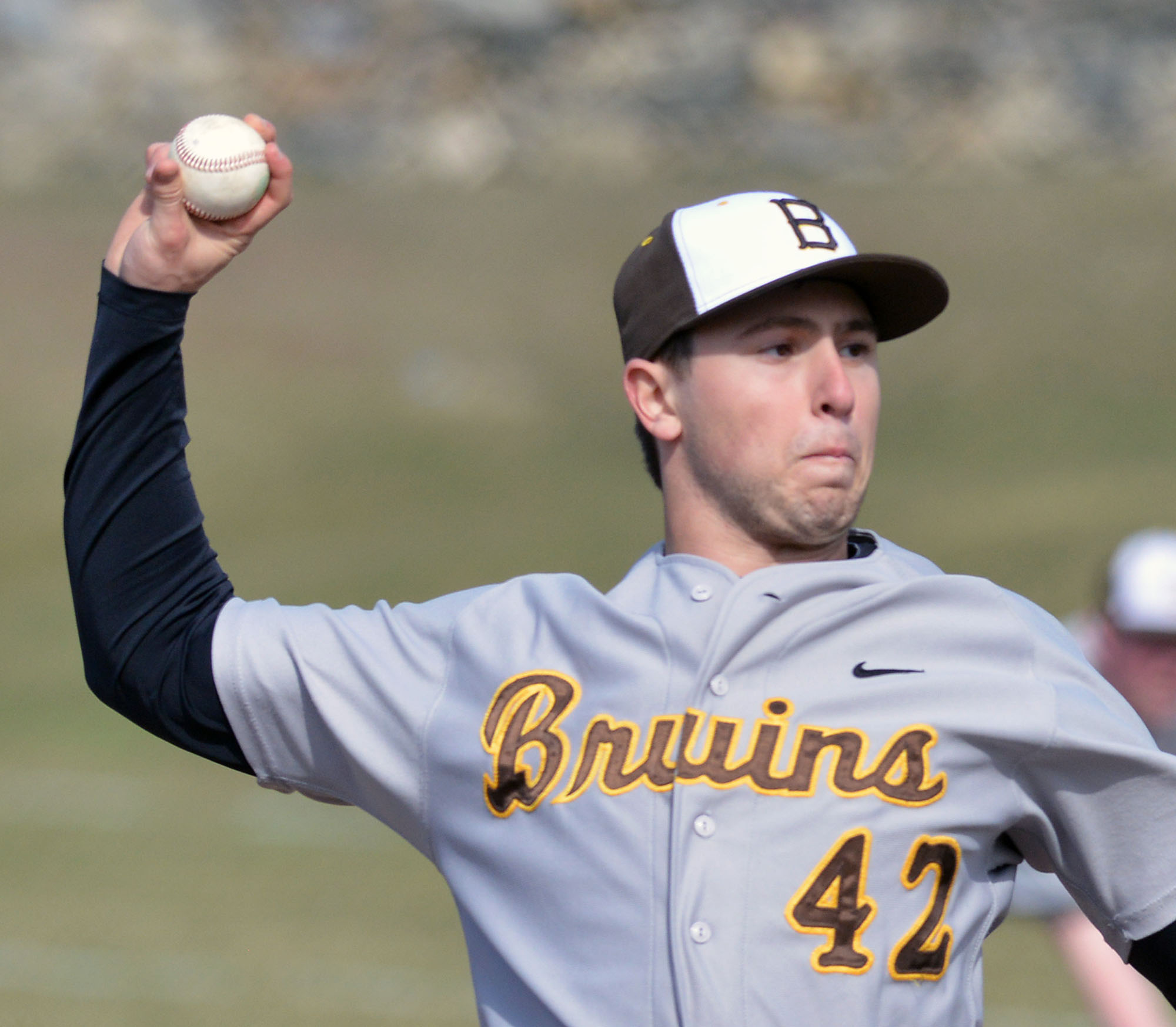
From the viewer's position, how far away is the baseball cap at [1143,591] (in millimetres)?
3996

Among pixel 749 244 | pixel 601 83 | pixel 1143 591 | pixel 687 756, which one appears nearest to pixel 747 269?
pixel 749 244

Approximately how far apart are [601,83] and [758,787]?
21.2 m

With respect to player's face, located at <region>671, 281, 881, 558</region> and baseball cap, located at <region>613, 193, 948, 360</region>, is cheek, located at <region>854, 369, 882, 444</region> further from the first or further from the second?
baseball cap, located at <region>613, 193, 948, 360</region>

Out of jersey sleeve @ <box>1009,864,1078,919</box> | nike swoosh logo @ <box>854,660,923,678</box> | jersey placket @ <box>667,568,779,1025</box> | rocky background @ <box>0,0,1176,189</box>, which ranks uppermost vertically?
rocky background @ <box>0,0,1176,189</box>

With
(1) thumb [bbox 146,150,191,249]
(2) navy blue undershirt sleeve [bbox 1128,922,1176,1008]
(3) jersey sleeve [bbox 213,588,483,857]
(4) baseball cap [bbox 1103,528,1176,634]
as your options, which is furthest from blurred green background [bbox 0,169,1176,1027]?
(1) thumb [bbox 146,150,191,249]

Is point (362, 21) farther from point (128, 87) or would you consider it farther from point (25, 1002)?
point (25, 1002)

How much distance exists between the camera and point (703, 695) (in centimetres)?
218

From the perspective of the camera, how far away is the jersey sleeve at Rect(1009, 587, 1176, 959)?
210 centimetres

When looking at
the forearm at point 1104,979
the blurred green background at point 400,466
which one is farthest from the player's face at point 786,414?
the blurred green background at point 400,466

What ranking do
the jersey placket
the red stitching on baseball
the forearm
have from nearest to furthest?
the jersey placket
the red stitching on baseball
the forearm

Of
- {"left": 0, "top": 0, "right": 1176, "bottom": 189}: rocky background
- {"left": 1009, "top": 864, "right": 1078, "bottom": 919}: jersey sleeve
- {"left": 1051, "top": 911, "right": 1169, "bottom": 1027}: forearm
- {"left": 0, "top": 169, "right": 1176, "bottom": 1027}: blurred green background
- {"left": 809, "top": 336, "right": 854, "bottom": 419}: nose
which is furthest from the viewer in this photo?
{"left": 0, "top": 0, "right": 1176, "bottom": 189}: rocky background

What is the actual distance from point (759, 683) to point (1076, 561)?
1072 centimetres

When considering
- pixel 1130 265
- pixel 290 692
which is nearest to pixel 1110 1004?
pixel 290 692

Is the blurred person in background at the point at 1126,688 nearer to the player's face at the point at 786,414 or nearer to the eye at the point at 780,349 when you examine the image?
the player's face at the point at 786,414
